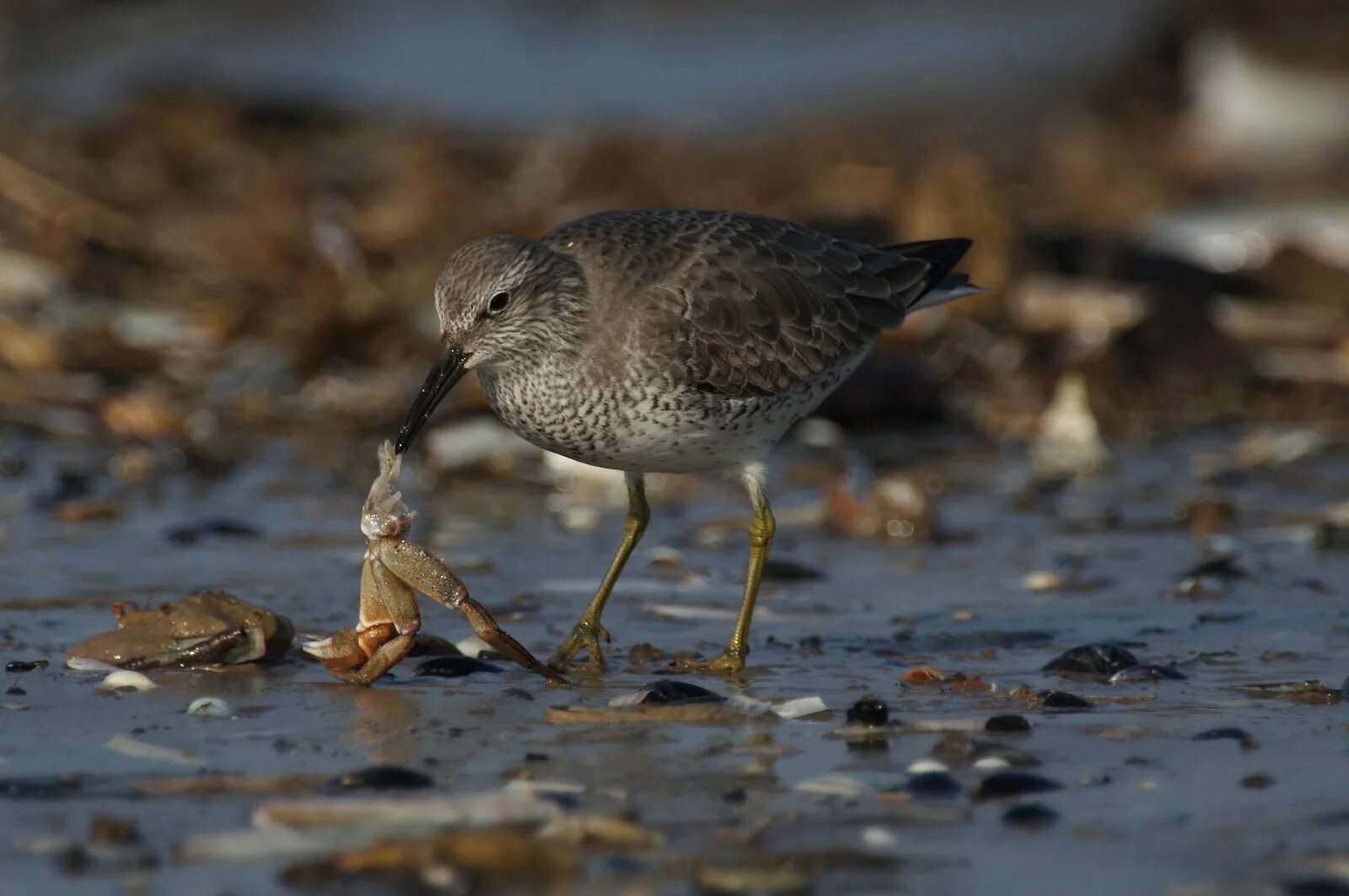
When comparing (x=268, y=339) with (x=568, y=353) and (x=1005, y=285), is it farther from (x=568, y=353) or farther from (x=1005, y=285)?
(x=568, y=353)

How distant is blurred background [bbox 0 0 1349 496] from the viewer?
10562mm

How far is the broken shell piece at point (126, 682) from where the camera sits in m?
5.33

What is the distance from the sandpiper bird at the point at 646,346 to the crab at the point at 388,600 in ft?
1.44

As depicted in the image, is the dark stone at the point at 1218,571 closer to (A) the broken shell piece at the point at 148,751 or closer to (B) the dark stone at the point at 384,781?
(B) the dark stone at the point at 384,781

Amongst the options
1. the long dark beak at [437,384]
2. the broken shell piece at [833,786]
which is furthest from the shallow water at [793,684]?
the long dark beak at [437,384]

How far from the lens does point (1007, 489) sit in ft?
29.4

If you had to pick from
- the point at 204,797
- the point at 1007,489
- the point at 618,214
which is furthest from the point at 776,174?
the point at 204,797

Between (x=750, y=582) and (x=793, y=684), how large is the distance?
765 mm

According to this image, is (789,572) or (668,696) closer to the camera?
(668,696)

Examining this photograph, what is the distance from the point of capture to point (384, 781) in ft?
14.3

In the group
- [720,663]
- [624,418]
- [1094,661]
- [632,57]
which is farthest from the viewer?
[632,57]

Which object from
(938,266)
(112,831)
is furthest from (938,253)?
(112,831)

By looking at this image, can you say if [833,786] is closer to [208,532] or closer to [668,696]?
[668,696]

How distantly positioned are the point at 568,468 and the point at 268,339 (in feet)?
9.62
